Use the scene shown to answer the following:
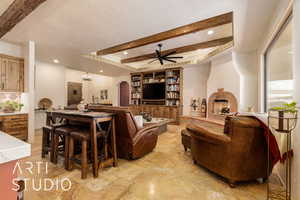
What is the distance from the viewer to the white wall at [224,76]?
4.13 m

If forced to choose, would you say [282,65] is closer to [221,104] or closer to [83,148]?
[221,104]

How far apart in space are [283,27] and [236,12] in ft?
2.47

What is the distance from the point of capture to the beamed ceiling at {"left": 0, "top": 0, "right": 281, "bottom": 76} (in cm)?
219

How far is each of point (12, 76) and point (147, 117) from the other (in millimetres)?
3696

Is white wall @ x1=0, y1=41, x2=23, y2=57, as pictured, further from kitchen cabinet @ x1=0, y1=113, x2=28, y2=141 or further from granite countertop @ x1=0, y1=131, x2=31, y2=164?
granite countertop @ x1=0, y1=131, x2=31, y2=164

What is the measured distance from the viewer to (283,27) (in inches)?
84.0

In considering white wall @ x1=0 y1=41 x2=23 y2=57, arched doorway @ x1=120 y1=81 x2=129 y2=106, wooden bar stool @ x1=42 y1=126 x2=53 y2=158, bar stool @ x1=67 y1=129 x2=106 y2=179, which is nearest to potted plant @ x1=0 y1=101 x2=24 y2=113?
white wall @ x1=0 y1=41 x2=23 y2=57

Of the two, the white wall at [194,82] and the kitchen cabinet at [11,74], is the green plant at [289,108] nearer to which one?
the white wall at [194,82]

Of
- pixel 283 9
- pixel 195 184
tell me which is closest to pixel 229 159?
pixel 195 184

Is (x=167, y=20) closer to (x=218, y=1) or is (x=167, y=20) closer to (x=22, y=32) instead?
(x=218, y=1)

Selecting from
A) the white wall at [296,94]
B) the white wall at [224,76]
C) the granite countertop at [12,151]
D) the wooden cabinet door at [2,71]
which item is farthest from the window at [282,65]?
the wooden cabinet door at [2,71]

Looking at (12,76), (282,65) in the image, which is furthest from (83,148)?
(282,65)

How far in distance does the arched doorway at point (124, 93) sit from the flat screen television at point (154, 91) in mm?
1408

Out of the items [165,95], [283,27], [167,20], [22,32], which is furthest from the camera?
[165,95]
